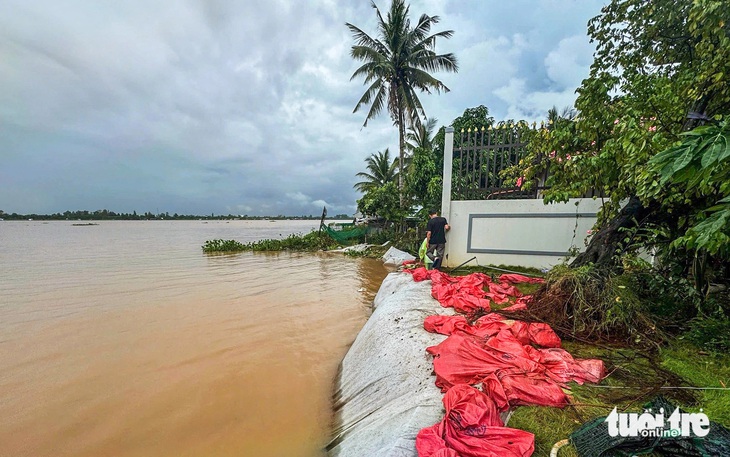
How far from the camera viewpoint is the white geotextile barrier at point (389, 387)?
1.86 metres

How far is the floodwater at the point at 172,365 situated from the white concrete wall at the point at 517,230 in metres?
2.71

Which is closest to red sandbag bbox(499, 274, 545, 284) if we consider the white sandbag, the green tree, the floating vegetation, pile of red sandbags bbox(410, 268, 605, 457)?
the green tree

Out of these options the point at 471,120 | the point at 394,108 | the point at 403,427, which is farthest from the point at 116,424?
the point at 394,108

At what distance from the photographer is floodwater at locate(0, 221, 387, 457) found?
103 inches

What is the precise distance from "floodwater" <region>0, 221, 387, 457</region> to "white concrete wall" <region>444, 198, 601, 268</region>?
8.88ft

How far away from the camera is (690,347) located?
9.02ft

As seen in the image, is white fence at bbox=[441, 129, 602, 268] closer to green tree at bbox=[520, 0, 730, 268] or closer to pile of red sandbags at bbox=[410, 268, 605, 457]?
green tree at bbox=[520, 0, 730, 268]

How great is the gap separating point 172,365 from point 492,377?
12.6 ft

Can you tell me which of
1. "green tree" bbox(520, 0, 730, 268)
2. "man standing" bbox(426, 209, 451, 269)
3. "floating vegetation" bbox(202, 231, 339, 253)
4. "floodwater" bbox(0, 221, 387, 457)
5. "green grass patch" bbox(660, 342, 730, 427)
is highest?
"green tree" bbox(520, 0, 730, 268)

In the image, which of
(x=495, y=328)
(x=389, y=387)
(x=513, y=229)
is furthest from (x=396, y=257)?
(x=389, y=387)

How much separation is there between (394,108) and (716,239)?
45.0 ft

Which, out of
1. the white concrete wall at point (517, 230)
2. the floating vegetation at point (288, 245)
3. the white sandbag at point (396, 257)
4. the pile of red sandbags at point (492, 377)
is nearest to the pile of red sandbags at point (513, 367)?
the pile of red sandbags at point (492, 377)

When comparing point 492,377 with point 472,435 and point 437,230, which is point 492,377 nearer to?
point 472,435

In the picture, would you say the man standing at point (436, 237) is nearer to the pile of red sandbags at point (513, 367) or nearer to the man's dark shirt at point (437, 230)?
the man's dark shirt at point (437, 230)
